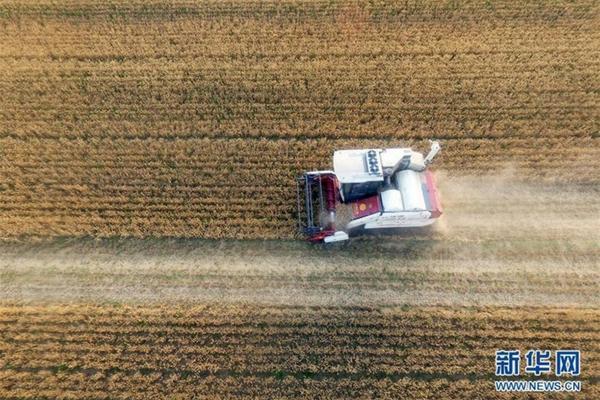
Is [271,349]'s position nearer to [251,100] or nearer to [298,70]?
[251,100]

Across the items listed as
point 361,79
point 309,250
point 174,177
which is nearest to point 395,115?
point 361,79

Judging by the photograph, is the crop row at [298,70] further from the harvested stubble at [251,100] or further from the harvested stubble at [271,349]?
the harvested stubble at [271,349]

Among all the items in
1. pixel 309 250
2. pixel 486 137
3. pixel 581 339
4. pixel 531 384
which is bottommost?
pixel 531 384

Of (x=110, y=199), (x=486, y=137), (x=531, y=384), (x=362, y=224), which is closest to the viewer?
(x=531, y=384)

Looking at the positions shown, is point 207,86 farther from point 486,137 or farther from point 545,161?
point 545,161

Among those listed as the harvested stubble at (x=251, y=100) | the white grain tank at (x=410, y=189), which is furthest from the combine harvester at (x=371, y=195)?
the harvested stubble at (x=251, y=100)

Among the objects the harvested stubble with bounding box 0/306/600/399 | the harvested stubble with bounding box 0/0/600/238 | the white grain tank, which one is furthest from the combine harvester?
the harvested stubble with bounding box 0/306/600/399
